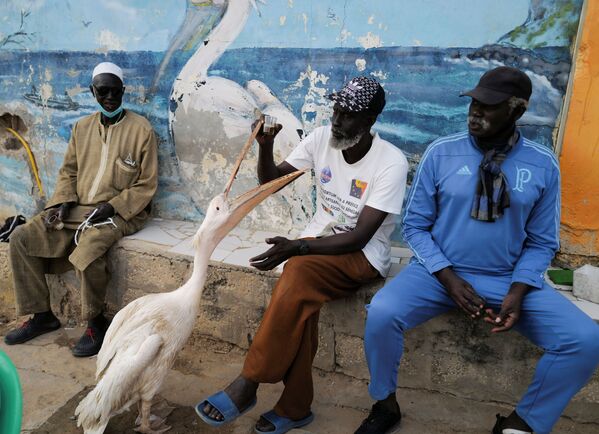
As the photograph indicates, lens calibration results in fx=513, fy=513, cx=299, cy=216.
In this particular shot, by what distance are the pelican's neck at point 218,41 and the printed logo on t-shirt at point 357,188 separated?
5.73 ft

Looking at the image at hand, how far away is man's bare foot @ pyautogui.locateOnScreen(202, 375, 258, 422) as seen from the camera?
273cm

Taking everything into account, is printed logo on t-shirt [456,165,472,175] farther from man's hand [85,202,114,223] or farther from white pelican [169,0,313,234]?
man's hand [85,202,114,223]

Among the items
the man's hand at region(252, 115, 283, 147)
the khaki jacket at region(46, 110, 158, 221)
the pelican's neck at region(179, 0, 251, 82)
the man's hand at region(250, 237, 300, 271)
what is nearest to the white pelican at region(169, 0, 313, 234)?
the pelican's neck at region(179, 0, 251, 82)

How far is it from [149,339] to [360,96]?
1792mm

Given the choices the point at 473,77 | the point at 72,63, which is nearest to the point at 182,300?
the point at 473,77

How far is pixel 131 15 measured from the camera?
14.2 ft

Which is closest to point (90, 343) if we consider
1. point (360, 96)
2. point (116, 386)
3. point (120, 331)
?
point (120, 331)

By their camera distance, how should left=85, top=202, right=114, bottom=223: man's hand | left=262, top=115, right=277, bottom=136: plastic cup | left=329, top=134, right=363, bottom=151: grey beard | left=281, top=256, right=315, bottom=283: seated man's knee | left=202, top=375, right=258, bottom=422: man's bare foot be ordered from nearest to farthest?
1. left=202, top=375, right=258, bottom=422: man's bare foot
2. left=281, top=256, right=315, bottom=283: seated man's knee
3. left=329, top=134, right=363, bottom=151: grey beard
4. left=262, top=115, right=277, bottom=136: plastic cup
5. left=85, top=202, right=114, bottom=223: man's hand

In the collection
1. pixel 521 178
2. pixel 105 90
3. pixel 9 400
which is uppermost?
pixel 105 90

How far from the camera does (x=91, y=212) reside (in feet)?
13.2

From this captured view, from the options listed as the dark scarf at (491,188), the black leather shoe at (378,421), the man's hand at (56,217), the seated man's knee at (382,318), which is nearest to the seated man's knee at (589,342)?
the dark scarf at (491,188)

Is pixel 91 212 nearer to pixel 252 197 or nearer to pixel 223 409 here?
pixel 252 197

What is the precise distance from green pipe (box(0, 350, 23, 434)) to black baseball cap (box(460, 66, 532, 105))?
7.89 feet

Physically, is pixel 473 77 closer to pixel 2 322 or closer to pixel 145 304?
pixel 145 304
